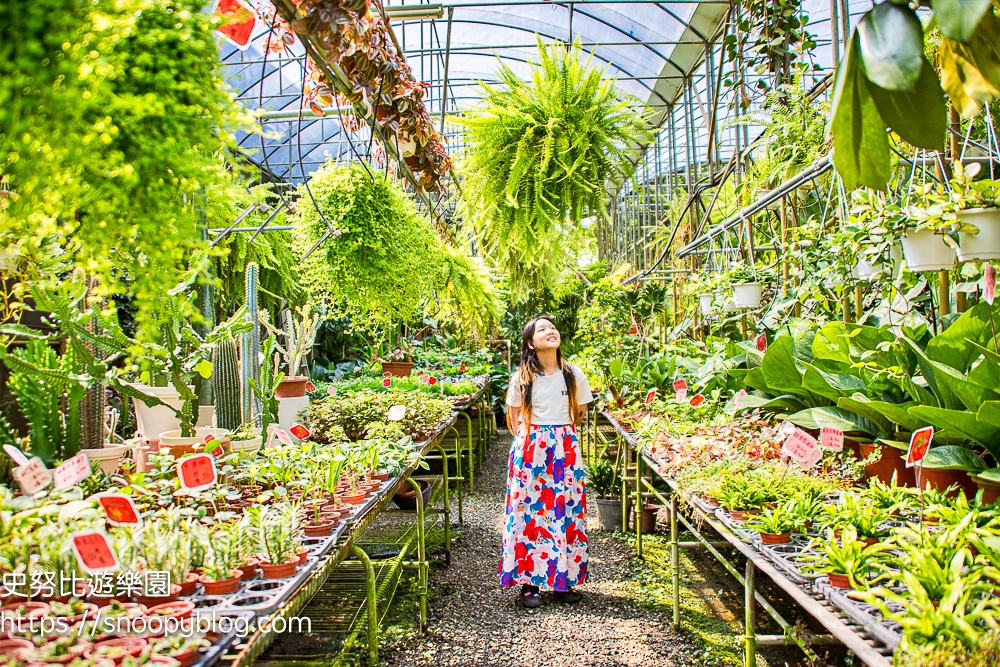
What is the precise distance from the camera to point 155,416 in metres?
2.46

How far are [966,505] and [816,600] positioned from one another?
0.52 meters

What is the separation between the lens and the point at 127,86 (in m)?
1.11

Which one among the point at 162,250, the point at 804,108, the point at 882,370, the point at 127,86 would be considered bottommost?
the point at 882,370

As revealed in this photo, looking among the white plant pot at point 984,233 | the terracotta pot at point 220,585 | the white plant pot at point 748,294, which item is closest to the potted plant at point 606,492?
the white plant pot at point 748,294

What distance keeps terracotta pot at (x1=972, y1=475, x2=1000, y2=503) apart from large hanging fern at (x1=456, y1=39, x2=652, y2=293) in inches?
78.8

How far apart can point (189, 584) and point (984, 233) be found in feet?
6.46

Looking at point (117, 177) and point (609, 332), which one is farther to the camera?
point (609, 332)

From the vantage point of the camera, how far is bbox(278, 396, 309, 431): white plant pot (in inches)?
136

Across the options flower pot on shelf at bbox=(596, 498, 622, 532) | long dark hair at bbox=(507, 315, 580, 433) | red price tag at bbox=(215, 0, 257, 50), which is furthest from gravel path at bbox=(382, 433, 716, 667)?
red price tag at bbox=(215, 0, 257, 50)

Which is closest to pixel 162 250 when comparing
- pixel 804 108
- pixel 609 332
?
pixel 804 108

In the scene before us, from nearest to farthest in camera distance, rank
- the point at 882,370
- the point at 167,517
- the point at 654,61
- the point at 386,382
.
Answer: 1. the point at 167,517
2. the point at 882,370
3. the point at 386,382
4. the point at 654,61

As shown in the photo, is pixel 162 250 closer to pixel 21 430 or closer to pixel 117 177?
pixel 117 177

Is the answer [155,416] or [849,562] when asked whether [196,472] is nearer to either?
[155,416]

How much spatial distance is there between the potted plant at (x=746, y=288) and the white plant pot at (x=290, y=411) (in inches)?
89.7
